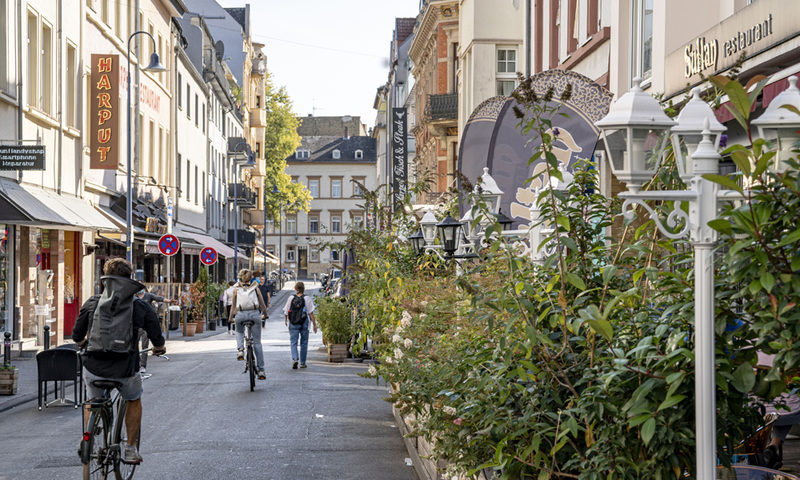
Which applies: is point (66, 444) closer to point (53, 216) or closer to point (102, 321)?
point (102, 321)

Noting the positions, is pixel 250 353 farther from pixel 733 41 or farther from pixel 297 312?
pixel 733 41

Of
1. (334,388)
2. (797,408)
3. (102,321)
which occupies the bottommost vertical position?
(334,388)

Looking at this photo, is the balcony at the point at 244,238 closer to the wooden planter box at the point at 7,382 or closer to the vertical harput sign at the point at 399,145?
the vertical harput sign at the point at 399,145

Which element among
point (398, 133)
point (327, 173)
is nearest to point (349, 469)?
point (398, 133)

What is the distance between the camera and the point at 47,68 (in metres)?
24.5

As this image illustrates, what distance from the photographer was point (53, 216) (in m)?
21.3

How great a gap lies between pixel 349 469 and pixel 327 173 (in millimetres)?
109946

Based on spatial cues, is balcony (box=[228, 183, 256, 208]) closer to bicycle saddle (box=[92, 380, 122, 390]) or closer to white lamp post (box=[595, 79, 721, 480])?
bicycle saddle (box=[92, 380, 122, 390])

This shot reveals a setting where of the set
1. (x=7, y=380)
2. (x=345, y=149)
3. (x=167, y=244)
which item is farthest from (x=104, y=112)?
(x=345, y=149)

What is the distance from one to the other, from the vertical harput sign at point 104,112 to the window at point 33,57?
4234 millimetres

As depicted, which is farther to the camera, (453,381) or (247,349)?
(247,349)

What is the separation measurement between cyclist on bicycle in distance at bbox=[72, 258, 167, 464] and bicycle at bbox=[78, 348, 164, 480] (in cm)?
6

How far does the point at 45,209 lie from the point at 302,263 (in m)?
95.3

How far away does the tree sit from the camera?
82312 millimetres
